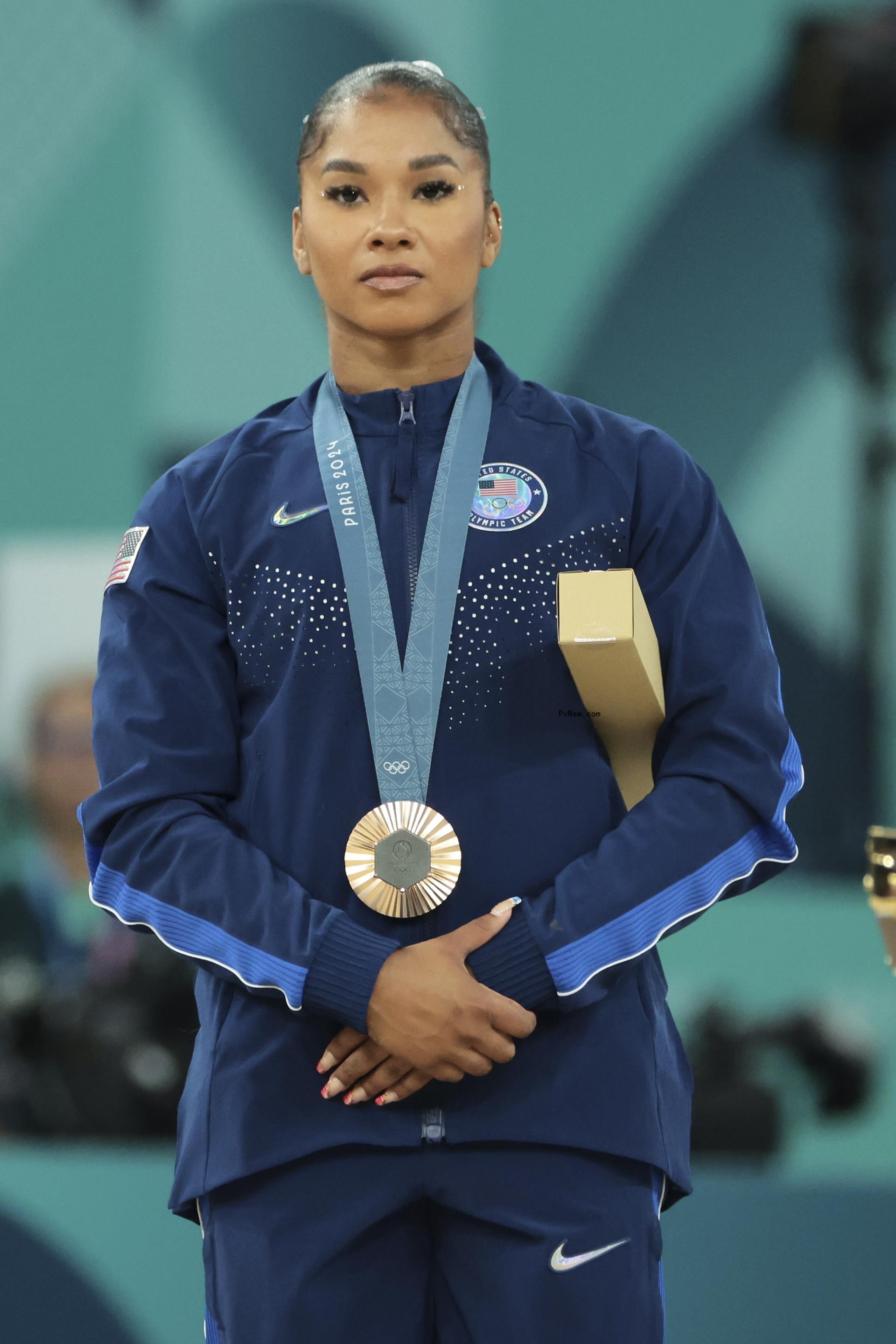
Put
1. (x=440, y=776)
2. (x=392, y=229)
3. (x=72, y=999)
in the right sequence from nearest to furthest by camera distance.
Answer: (x=440, y=776) < (x=392, y=229) < (x=72, y=999)

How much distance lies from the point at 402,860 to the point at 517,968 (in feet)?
0.47

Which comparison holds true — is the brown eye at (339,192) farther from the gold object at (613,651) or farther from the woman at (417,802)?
the gold object at (613,651)

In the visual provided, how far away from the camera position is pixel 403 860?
1457 millimetres

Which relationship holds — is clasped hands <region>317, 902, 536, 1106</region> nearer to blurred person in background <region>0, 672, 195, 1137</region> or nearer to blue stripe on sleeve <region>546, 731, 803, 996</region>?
blue stripe on sleeve <region>546, 731, 803, 996</region>

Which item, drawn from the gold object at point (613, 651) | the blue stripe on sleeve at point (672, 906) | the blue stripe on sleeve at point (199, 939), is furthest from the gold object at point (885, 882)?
the blue stripe on sleeve at point (199, 939)

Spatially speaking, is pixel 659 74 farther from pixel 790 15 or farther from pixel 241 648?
pixel 241 648

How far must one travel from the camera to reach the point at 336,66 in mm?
3926

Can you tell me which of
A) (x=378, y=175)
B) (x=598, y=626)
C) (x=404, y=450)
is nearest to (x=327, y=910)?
(x=598, y=626)

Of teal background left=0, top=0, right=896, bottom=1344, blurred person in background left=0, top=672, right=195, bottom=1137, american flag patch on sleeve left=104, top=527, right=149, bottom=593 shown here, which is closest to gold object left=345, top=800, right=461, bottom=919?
american flag patch on sleeve left=104, top=527, right=149, bottom=593

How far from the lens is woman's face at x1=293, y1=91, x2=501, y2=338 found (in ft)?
5.38

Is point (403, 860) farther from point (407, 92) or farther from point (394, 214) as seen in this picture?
point (407, 92)

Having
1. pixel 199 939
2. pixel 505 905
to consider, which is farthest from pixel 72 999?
pixel 505 905

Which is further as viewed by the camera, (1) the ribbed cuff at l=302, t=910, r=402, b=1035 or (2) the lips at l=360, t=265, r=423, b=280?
(2) the lips at l=360, t=265, r=423, b=280

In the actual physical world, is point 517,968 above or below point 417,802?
below
